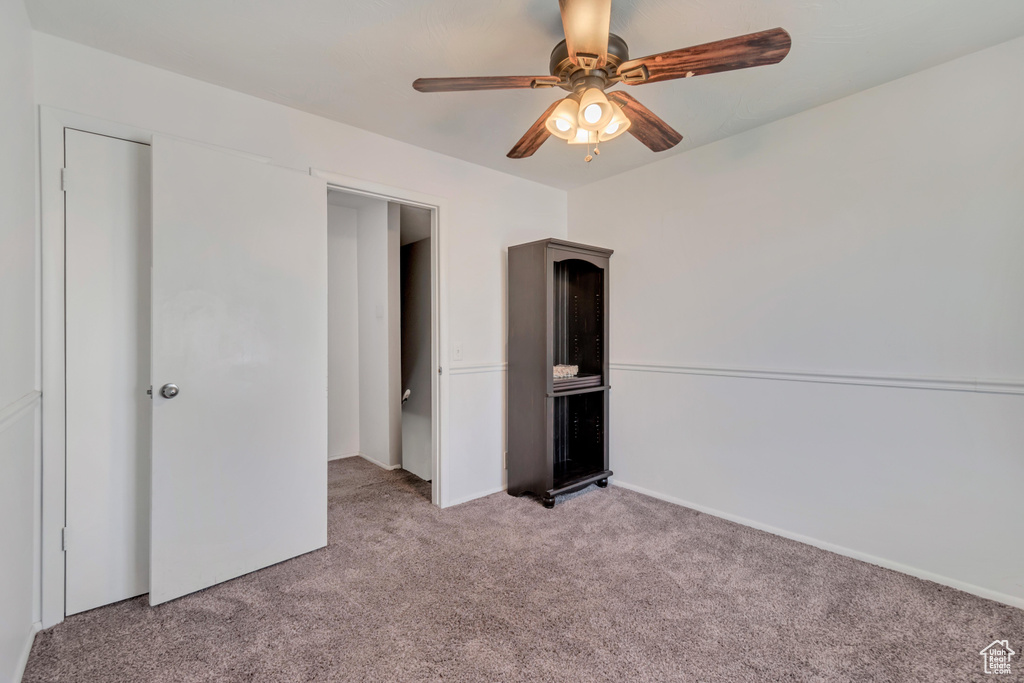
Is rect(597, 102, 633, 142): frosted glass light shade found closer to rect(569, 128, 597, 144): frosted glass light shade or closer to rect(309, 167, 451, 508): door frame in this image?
rect(569, 128, 597, 144): frosted glass light shade

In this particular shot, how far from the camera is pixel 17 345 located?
148 centimetres

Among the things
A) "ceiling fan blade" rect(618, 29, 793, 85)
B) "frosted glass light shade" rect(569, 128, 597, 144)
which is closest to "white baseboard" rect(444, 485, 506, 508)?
"frosted glass light shade" rect(569, 128, 597, 144)

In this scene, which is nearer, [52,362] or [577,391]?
[52,362]

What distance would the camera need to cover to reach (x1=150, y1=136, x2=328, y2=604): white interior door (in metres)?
1.91

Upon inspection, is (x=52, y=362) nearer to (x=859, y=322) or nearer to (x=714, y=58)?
(x=714, y=58)

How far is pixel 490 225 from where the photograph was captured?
10.4ft

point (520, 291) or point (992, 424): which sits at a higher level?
point (520, 291)

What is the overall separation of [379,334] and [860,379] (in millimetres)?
3209

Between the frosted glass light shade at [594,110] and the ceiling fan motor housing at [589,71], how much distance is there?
2.8 inches

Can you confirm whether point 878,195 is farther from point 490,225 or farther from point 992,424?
point 490,225

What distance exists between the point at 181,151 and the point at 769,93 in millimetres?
2693

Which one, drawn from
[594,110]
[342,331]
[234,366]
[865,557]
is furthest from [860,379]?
[342,331]

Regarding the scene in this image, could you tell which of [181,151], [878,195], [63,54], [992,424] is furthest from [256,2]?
[992,424]

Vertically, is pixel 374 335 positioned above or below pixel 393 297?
below
